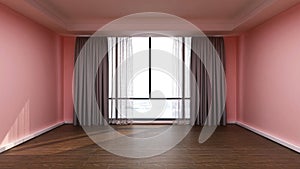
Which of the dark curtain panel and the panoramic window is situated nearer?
the dark curtain panel

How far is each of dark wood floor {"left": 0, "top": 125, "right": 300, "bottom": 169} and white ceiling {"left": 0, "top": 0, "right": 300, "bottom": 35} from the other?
2154mm

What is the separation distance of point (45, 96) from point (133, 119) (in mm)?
2245

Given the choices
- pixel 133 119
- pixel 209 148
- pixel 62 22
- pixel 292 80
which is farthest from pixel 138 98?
pixel 292 80

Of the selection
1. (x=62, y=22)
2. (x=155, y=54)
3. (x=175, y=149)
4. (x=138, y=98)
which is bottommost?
(x=175, y=149)

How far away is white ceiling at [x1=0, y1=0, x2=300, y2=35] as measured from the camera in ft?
14.6

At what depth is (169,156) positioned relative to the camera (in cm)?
395

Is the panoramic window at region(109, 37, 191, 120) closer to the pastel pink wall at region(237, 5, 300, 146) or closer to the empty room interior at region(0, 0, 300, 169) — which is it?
the empty room interior at region(0, 0, 300, 169)

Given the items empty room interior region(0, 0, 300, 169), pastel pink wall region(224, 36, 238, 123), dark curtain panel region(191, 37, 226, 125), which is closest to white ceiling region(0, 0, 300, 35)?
empty room interior region(0, 0, 300, 169)

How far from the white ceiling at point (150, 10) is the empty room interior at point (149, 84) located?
0.8 inches

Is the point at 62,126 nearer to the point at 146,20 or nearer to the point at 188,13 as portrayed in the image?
the point at 146,20

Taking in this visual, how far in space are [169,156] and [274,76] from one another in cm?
237

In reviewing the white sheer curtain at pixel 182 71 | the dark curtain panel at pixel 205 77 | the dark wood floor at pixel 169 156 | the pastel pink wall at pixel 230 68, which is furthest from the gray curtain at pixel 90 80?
the pastel pink wall at pixel 230 68

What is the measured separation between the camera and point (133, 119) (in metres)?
7.09

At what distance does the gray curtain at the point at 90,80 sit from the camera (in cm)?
676
